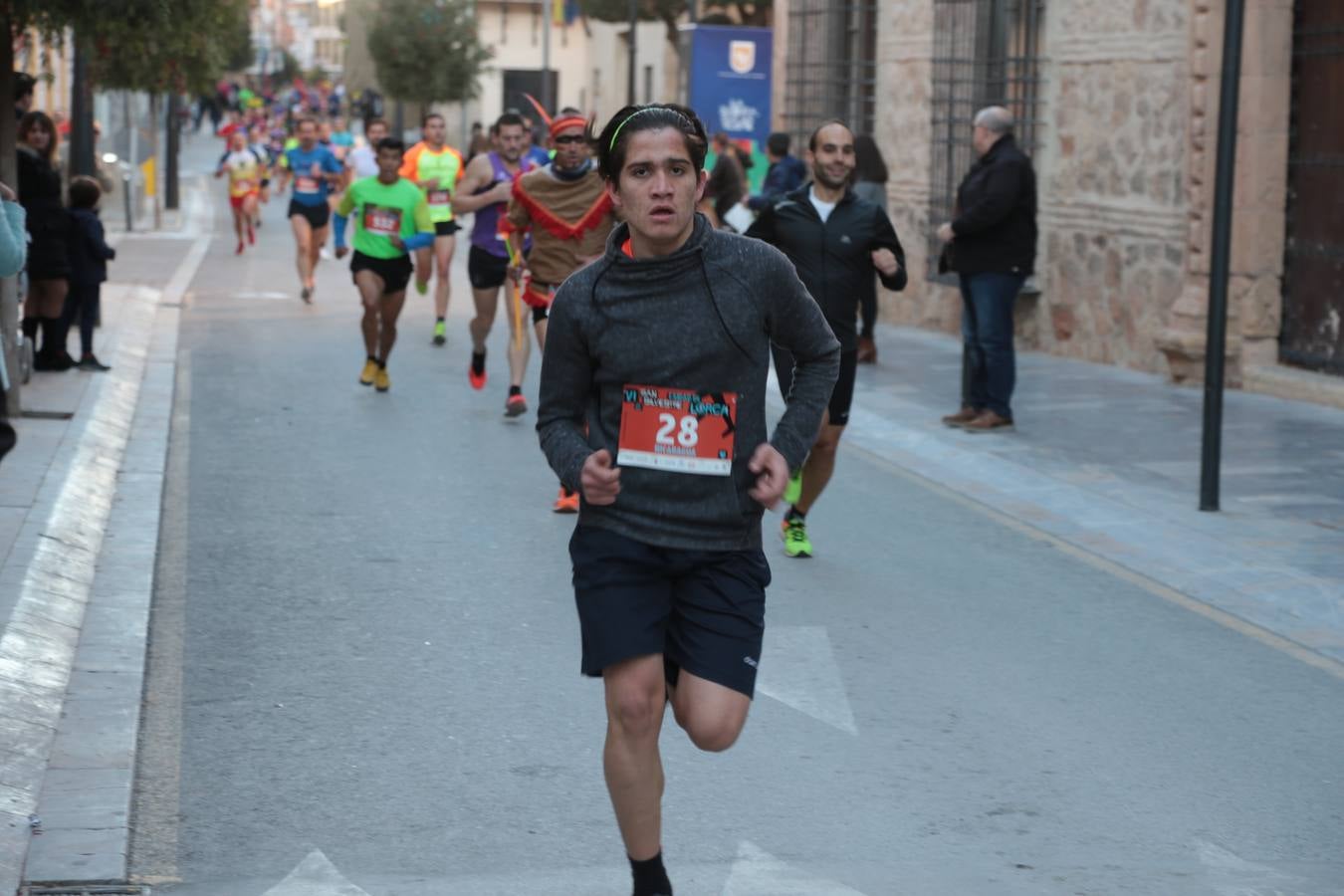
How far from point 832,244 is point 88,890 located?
15.5ft

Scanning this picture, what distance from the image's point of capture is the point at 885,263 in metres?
8.57

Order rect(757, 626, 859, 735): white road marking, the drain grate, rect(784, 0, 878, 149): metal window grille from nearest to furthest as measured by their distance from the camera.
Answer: the drain grate < rect(757, 626, 859, 735): white road marking < rect(784, 0, 878, 149): metal window grille

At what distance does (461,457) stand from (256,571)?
10.3 feet

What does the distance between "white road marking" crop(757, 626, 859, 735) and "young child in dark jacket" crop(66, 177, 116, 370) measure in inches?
333

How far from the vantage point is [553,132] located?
10.5 meters

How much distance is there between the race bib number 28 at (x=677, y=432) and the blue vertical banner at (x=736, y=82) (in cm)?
2147

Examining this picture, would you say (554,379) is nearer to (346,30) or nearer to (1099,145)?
(1099,145)

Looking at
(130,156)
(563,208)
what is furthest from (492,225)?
(130,156)

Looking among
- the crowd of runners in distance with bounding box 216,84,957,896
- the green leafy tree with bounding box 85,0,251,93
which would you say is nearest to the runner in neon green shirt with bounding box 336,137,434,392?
the green leafy tree with bounding box 85,0,251,93

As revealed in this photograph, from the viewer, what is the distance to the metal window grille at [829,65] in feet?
74.0

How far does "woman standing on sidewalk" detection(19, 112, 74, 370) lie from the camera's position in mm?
13586

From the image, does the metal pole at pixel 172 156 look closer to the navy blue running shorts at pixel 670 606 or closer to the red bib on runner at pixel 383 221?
the red bib on runner at pixel 383 221

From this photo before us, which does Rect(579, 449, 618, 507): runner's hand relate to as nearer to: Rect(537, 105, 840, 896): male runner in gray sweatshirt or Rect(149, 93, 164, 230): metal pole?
Rect(537, 105, 840, 896): male runner in gray sweatshirt

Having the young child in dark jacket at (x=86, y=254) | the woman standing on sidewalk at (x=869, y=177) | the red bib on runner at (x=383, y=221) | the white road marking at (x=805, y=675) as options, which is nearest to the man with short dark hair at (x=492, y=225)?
the red bib on runner at (x=383, y=221)
